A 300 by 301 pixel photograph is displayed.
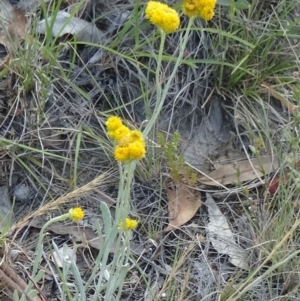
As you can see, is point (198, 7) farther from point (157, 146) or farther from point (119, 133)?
point (157, 146)

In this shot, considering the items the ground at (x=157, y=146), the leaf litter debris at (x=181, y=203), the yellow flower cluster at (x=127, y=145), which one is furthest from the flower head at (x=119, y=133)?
the leaf litter debris at (x=181, y=203)

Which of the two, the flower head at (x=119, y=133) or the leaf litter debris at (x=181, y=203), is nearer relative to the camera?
the flower head at (x=119, y=133)

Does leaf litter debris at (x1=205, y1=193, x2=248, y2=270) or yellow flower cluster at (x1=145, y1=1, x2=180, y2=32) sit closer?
yellow flower cluster at (x1=145, y1=1, x2=180, y2=32)

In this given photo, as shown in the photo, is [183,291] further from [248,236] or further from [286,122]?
[286,122]

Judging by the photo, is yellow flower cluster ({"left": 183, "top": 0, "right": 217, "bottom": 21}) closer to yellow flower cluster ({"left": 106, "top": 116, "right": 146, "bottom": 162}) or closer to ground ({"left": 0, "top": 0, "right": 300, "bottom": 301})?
yellow flower cluster ({"left": 106, "top": 116, "right": 146, "bottom": 162})

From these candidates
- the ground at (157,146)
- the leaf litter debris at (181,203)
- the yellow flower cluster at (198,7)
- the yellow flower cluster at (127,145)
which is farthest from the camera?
the leaf litter debris at (181,203)

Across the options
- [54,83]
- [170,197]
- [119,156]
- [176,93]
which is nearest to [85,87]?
[54,83]

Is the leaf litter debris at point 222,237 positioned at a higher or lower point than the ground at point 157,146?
lower

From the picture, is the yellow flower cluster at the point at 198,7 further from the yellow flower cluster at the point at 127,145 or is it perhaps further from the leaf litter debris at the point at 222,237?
the leaf litter debris at the point at 222,237

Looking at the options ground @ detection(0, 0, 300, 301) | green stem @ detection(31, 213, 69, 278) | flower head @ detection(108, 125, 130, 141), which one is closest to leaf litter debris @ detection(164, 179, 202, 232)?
ground @ detection(0, 0, 300, 301)
